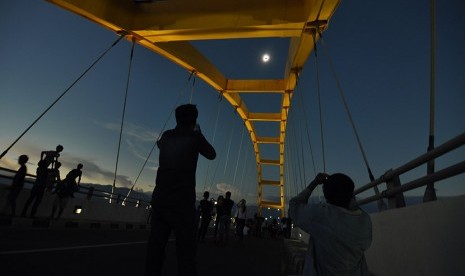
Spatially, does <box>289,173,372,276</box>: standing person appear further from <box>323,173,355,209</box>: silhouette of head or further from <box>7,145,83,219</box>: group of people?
<box>7,145,83,219</box>: group of people

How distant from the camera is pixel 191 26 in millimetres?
10711

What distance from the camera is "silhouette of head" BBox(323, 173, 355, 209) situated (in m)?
1.98

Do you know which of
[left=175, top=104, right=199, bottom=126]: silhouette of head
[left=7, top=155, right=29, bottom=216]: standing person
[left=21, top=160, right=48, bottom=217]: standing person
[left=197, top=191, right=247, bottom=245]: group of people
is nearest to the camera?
[left=175, top=104, right=199, bottom=126]: silhouette of head

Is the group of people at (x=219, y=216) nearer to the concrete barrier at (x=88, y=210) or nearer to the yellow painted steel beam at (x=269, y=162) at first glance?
the concrete barrier at (x=88, y=210)

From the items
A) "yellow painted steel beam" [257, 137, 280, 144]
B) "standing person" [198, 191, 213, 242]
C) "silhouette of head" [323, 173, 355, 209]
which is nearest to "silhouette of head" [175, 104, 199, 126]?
"silhouette of head" [323, 173, 355, 209]

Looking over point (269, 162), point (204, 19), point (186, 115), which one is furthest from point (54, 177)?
point (269, 162)

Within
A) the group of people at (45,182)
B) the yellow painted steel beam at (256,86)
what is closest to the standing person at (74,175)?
the group of people at (45,182)

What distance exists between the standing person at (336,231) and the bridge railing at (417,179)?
0.65 metres

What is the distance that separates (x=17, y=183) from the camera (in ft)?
27.0

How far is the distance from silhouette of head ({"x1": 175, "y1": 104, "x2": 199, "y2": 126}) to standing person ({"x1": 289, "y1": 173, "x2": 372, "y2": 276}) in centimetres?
121

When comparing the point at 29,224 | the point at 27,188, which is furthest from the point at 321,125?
the point at 27,188

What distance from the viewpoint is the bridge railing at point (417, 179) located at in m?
2.03

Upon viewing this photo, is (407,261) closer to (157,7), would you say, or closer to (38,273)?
(38,273)

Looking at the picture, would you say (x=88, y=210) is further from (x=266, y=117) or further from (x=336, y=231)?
(x=266, y=117)
